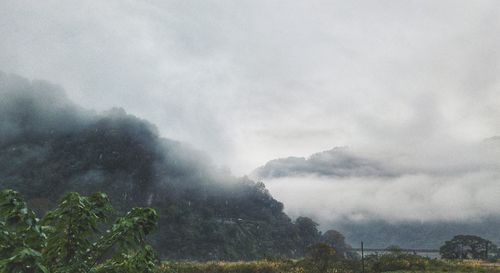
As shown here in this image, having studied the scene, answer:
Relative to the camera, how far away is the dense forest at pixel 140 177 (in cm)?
10300

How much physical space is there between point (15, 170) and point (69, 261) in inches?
4879

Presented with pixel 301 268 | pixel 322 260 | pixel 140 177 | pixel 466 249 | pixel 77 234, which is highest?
pixel 140 177

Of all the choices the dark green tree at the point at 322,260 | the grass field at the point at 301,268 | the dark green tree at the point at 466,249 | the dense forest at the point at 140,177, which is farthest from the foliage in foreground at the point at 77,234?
the dense forest at the point at 140,177

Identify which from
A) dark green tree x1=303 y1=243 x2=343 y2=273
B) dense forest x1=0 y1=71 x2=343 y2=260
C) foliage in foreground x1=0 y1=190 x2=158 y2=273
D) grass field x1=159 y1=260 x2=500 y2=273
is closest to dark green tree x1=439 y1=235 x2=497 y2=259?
grass field x1=159 y1=260 x2=500 y2=273

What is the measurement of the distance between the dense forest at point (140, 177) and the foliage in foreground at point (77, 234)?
8565 centimetres

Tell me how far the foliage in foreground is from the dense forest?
85651 mm

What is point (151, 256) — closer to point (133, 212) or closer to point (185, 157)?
point (133, 212)

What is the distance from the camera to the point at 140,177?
397ft

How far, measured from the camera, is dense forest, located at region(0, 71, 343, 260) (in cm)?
10300

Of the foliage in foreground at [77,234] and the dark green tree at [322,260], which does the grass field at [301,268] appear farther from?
the foliage in foreground at [77,234]

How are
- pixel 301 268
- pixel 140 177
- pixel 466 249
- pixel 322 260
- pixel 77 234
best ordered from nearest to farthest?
pixel 77 234
pixel 301 268
pixel 322 260
pixel 466 249
pixel 140 177

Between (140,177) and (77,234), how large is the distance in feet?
397

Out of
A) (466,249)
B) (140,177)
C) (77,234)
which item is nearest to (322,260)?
(77,234)

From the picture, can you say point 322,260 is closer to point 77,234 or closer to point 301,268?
point 301,268
